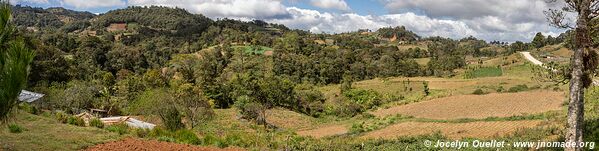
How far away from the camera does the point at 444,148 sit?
42.6 ft

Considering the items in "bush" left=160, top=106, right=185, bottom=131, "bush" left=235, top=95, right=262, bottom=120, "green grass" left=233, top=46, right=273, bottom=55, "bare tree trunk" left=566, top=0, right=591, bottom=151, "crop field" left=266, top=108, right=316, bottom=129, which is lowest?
"crop field" left=266, top=108, right=316, bottom=129

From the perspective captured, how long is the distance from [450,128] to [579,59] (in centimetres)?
1653

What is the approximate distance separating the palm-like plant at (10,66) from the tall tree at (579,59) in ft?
29.3

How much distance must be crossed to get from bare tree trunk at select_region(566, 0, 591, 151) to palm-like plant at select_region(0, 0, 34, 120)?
8992 millimetres

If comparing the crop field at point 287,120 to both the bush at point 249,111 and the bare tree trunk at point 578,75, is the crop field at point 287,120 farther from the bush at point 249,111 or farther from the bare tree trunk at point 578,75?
the bare tree trunk at point 578,75

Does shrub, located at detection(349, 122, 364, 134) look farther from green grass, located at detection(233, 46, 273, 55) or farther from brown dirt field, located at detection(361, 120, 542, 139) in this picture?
green grass, located at detection(233, 46, 273, 55)

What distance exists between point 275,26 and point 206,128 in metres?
153

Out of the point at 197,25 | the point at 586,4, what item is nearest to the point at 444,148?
the point at 586,4

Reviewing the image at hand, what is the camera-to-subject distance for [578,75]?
890 cm

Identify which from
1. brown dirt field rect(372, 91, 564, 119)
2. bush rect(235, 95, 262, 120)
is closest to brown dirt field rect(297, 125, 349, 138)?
brown dirt field rect(372, 91, 564, 119)

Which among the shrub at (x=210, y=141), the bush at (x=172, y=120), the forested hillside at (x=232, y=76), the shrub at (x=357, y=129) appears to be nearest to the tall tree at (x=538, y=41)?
the forested hillside at (x=232, y=76)

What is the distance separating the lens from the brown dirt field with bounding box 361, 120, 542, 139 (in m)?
21.2

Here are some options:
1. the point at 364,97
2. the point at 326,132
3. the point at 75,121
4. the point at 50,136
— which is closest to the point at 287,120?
the point at 326,132

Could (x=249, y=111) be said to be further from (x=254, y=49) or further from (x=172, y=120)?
(x=254, y=49)
